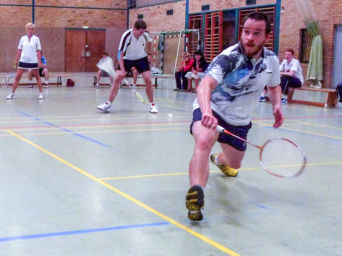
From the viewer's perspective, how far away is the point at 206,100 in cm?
379

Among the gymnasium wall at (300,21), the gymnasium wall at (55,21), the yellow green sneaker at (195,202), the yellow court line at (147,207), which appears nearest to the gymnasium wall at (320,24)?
the gymnasium wall at (300,21)

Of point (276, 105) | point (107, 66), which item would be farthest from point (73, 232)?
point (107, 66)

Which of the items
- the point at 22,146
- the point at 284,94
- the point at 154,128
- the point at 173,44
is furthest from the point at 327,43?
the point at 22,146

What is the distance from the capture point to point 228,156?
480cm

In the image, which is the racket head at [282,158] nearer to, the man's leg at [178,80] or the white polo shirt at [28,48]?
the white polo shirt at [28,48]

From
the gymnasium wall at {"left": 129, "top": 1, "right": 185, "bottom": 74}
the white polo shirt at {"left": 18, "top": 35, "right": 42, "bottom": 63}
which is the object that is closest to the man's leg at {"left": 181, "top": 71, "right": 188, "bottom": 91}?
the white polo shirt at {"left": 18, "top": 35, "right": 42, "bottom": 63}

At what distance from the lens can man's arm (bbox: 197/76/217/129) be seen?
3492mm

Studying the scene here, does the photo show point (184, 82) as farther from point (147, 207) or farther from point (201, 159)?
point (201, 159)

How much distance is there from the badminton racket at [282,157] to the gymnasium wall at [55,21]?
28203 mm

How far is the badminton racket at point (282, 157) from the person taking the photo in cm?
384

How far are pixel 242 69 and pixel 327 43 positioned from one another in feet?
52.8

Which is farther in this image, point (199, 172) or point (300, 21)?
point (300, 21)

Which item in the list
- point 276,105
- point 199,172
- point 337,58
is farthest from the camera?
point 337,58

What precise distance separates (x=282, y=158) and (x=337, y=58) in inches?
639
